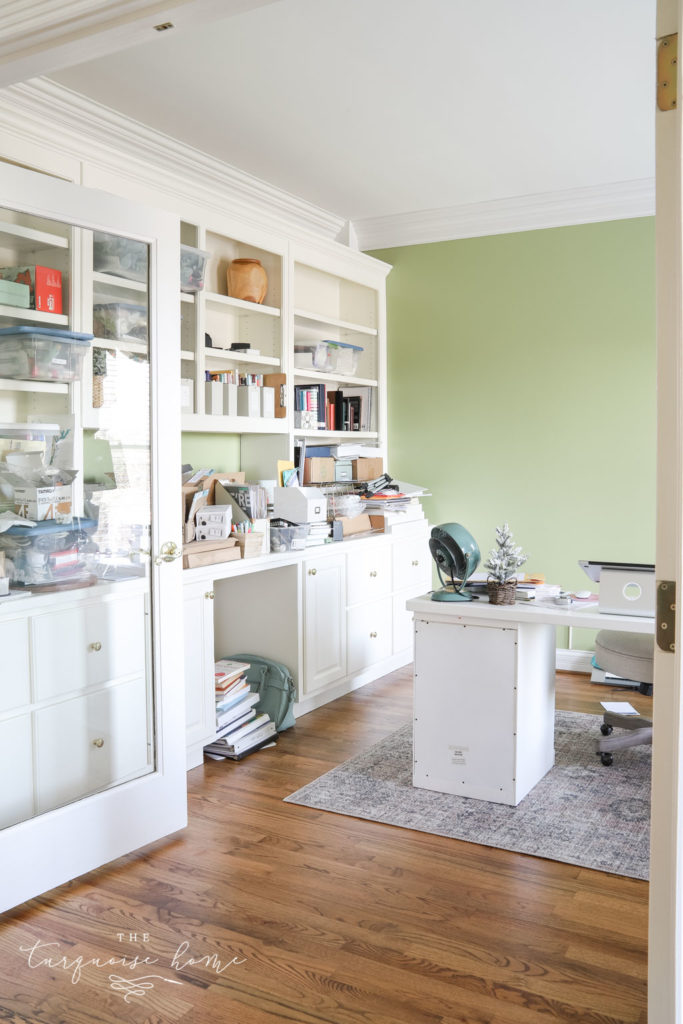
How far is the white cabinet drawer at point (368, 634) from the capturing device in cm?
470

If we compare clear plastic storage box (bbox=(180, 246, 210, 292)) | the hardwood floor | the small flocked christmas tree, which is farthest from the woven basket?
clear plastic storage box (bbox=(180, 246, 210, 292))

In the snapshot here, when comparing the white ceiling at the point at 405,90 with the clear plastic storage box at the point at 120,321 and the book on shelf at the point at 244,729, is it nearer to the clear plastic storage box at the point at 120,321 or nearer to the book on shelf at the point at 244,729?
the clear plastic storage box at the point at 120,321

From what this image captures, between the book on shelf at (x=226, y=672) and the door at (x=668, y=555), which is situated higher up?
the door at (x=668, y=555)

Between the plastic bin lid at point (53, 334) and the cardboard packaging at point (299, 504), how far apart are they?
182 cm

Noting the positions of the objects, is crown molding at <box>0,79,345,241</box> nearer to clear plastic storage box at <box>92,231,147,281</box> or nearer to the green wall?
clear plastic storage box at <box>92,231,147,281</box>

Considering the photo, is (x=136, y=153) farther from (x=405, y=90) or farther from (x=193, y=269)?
(x=405, y=90)

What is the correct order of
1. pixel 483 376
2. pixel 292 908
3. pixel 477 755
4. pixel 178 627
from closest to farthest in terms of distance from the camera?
pixel 292 908
pixel 178 627
pixel 477 755
pixel 483 376

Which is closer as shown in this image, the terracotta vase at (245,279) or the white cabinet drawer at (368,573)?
→ the terracotta vase at (245,279)

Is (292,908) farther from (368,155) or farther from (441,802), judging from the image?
(368,155)

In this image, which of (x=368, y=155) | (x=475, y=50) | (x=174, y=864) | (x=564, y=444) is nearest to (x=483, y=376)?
(x=564, y=444)

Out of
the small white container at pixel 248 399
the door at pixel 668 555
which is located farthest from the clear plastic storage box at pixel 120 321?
the door at pixel 668 555

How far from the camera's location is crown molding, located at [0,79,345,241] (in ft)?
10.6

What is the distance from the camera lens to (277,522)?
14.4ft

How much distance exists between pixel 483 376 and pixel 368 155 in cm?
164
